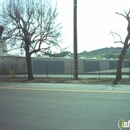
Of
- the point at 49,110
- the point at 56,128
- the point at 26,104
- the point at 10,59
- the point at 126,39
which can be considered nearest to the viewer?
the point at 56,128

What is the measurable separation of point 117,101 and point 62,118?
3.18 m

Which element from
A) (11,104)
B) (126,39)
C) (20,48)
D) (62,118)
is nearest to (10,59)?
(20,48)

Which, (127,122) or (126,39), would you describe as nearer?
(127,122)

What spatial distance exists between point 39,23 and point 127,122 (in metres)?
18.6

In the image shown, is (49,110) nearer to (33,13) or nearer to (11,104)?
(11,104)

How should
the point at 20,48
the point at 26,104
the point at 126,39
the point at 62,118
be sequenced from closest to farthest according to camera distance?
the point at 62,118
the point at 26,104
the point at 126,39
the point at 20,48

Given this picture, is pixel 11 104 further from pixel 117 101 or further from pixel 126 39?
pixel 126 39

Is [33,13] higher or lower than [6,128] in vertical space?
higher

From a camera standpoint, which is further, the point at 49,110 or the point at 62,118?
the point at 49,110

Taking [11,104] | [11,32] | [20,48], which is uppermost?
[11,32]

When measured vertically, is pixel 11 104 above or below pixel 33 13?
below

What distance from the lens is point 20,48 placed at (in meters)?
24.7

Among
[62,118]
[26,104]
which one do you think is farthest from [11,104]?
[62,118]

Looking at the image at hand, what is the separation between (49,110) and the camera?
7.61 metres
